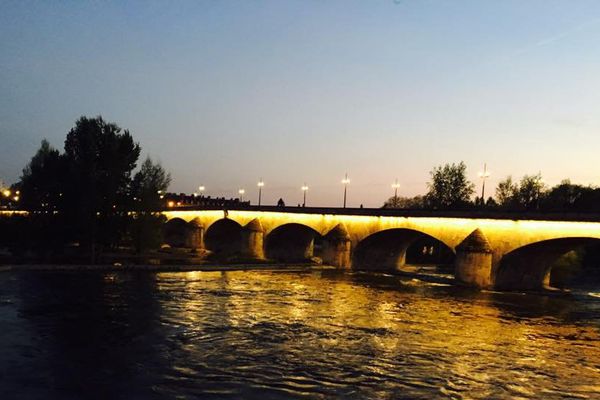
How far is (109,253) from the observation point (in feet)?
191

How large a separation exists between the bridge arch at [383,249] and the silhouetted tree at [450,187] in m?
38.6

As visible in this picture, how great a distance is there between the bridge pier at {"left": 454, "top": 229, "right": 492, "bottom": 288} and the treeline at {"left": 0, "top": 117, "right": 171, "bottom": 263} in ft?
88.3

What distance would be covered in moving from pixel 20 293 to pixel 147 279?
973cm

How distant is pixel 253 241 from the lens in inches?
2453

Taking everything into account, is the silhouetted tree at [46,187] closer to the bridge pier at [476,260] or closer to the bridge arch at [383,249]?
the bridge arch at [383,249]

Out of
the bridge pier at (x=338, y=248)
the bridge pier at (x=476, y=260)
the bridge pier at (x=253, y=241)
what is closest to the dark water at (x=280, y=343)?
the bridge pier at (x=476, y=260)

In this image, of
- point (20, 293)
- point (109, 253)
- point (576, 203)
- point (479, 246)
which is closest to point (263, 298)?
point (20, 293)

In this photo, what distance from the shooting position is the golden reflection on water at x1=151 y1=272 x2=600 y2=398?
17672mm

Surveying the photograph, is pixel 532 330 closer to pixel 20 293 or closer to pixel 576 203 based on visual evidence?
pixel 20 293

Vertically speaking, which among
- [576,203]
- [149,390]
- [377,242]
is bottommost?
[149,390]

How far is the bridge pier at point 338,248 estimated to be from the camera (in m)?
51.1

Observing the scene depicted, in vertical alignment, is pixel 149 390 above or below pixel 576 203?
below

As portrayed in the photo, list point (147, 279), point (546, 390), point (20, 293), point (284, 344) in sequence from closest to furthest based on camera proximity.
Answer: point (546, 390), point (284, 344), point (20, 293), point (147, 279)

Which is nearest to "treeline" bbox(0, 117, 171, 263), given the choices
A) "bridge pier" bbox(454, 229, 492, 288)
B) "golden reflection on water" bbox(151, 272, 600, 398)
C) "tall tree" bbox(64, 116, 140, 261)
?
"tall tree" bbox(64, 116, 140, 261)
